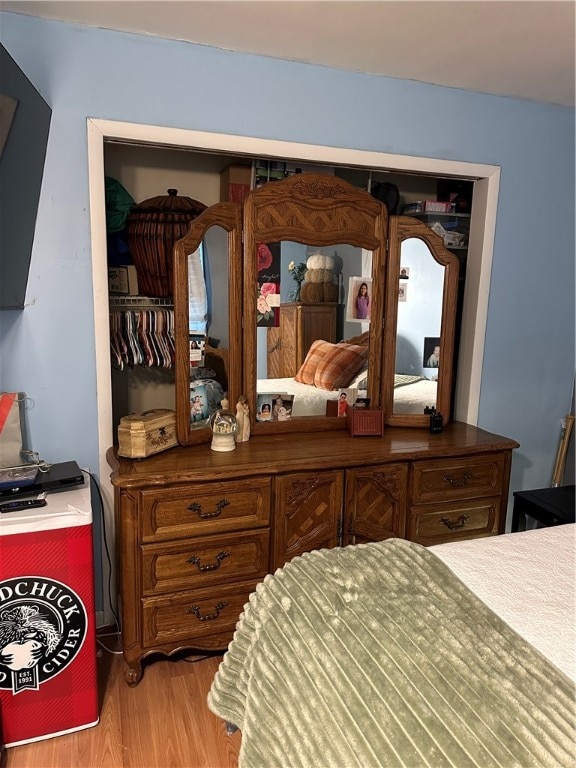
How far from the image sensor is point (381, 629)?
3.93 ft

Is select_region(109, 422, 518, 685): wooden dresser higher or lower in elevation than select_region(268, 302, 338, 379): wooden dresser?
lower

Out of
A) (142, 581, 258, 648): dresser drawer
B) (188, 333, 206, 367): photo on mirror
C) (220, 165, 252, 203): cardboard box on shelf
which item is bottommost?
(142, 581, 258, 648): dresser drawer

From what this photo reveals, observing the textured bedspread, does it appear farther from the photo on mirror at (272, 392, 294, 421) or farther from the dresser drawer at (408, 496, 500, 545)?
the photo on mirror at (272, 392, 294, 421)

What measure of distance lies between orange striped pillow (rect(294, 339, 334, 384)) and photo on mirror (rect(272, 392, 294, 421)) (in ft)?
0.32

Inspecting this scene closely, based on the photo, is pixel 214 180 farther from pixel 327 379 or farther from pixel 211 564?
pixel 211 564

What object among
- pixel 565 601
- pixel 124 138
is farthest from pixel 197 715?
pixel 124 138

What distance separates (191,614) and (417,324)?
63.1 inches

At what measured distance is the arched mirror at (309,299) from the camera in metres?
2.38

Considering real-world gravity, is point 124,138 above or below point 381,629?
above

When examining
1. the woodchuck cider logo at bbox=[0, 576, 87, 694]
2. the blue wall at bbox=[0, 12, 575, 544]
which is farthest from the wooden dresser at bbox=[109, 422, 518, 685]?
the blue wall at bbox=[0, 12, 575, 544]

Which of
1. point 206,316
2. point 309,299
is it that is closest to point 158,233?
point 206,316

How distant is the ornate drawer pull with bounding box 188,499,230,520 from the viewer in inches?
81.0

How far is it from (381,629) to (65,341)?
160cm

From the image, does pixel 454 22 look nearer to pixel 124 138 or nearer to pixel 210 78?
pixel 210 78
